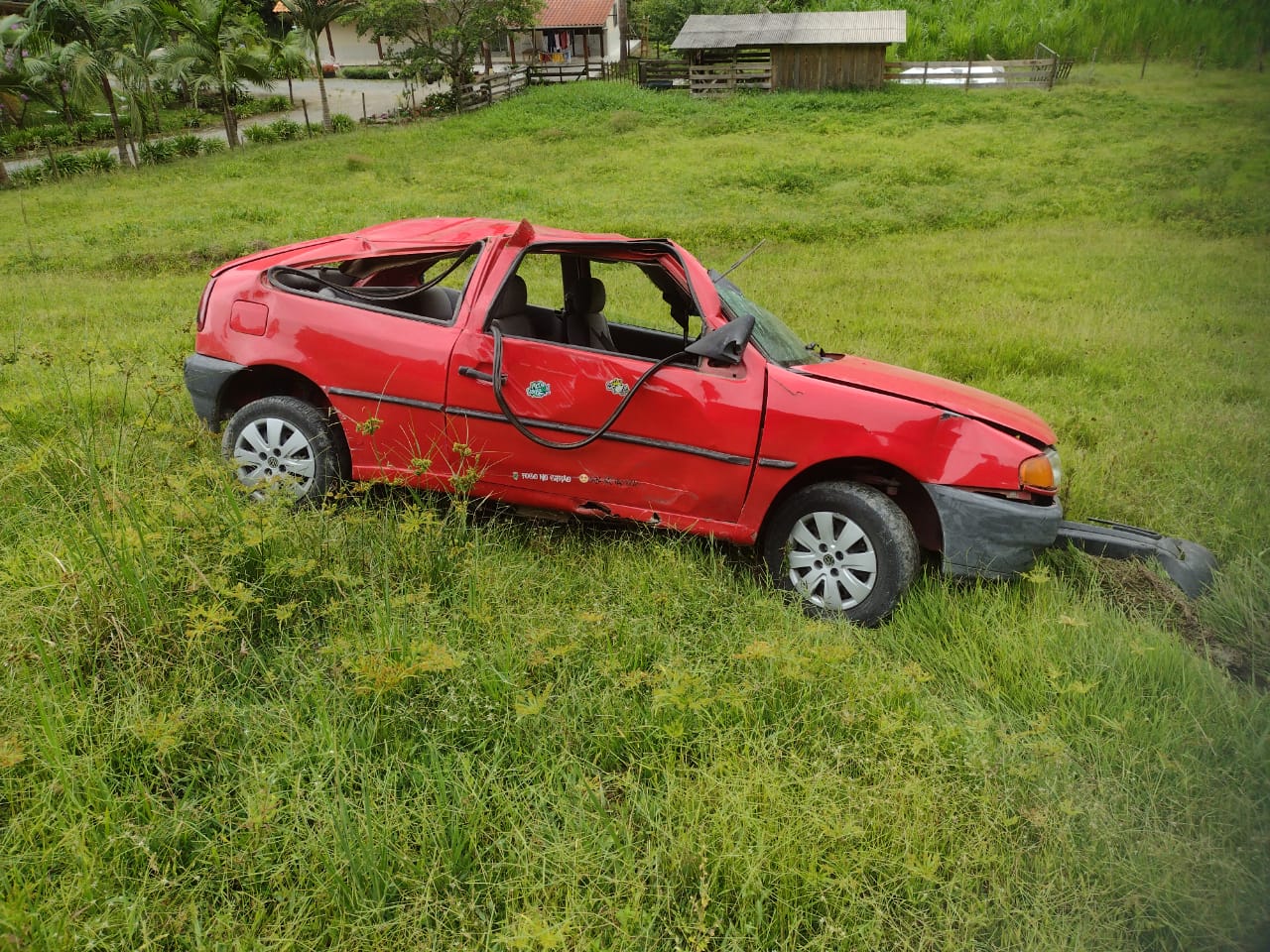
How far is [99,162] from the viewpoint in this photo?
75.0 feet

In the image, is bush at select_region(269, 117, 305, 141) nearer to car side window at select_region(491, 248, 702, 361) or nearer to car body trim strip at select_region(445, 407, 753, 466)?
car side window at select_region(491, 248, 702, 361)

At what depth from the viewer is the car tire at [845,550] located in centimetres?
395

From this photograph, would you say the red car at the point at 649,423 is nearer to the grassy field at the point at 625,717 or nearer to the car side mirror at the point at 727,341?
the car side mirror at the point at 727,341

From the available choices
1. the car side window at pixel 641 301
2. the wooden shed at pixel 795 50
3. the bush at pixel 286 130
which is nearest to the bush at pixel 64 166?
the bush at pixel 286 130

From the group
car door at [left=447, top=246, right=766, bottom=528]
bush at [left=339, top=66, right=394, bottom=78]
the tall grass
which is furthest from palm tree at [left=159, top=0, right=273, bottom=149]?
the tall grass

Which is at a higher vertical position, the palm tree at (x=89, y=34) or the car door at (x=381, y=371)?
the palm tree at (x=89, y=34)

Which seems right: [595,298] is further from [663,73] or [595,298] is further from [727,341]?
[663,73]

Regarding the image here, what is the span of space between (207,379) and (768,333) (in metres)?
3.05

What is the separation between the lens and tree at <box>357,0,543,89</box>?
97.0ft

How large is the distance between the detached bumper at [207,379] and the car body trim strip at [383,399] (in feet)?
2.00

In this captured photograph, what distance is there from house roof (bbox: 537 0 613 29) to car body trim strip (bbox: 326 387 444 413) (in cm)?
4361

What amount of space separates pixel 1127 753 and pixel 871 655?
38.4 inches

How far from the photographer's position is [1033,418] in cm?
448

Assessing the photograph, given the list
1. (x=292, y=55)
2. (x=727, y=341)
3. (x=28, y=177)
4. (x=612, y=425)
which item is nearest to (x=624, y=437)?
(x=612, y=425)
